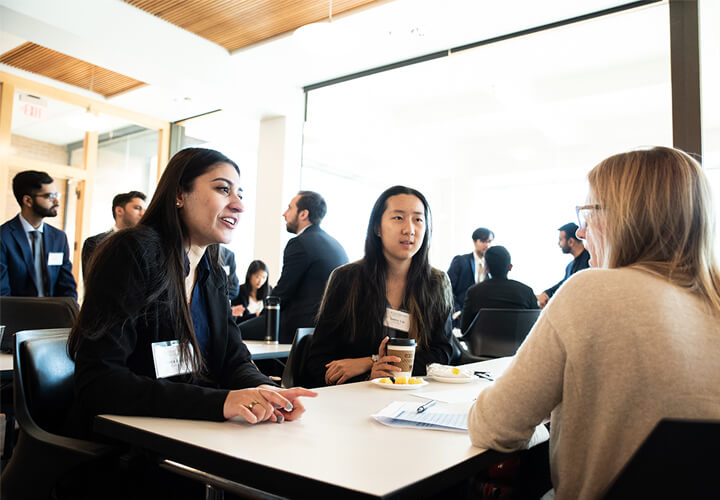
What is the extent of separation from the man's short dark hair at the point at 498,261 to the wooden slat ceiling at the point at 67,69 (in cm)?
504

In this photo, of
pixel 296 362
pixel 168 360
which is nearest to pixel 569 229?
pixel 296 362

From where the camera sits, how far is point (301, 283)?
339 cm

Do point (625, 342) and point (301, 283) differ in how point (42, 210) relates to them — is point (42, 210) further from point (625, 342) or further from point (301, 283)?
point (625, 342)

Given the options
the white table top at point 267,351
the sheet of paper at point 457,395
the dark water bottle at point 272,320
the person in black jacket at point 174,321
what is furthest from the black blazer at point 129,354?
the dark water bottle at point 272,320

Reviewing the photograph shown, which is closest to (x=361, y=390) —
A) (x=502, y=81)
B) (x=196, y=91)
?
(x=502, y=81)

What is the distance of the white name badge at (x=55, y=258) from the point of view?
4.18 metres

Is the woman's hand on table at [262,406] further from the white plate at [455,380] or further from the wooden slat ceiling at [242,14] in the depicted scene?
the wooden slat ceiling at [242,14]

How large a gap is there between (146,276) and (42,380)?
38 cm

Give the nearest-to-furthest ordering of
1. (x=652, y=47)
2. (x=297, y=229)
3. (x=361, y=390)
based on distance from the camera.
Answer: (x=361, y=390), (x=297, y=229), (x=652, y=47)

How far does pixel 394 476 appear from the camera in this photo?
813 mm

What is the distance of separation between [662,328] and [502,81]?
5.00 meters

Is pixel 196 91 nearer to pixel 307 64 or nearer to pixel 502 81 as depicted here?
pixel 307 64

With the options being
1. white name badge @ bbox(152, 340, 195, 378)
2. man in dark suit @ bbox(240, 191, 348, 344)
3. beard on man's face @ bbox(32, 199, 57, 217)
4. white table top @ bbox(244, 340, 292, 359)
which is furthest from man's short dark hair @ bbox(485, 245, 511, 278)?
beard on man's face @ bbox(32, 199, 57, 217)

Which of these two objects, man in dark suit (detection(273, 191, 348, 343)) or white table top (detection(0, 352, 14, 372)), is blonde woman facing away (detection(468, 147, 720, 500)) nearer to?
white table top (detection(0, 352, 14, 372))
